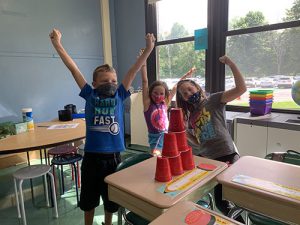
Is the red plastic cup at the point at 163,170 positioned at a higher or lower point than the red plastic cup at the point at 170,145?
lower

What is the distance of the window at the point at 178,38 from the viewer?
337cm

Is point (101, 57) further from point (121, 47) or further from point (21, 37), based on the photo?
point (21, 37)

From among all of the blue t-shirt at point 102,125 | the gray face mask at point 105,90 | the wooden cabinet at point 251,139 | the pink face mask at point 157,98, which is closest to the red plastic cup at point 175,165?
the blue t-shirt at point 102,125

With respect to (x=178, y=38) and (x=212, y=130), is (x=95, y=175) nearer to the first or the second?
(x=212, y=130)

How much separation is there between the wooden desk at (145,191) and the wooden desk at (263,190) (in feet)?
0.29

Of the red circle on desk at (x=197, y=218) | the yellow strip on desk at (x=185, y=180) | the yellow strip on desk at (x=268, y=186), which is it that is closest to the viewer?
the red circle on desk at (x=197, y=218)

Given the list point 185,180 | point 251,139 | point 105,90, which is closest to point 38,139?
point 105,90

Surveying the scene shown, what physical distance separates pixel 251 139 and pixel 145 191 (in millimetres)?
1703

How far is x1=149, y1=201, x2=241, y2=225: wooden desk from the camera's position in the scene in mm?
768

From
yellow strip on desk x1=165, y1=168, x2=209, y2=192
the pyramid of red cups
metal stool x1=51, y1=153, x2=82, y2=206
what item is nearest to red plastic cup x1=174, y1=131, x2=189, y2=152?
the pyramid of red cups

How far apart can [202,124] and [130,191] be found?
825 millimetres

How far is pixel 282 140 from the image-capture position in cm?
214

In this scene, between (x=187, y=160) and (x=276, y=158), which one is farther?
(x=276, y=158)

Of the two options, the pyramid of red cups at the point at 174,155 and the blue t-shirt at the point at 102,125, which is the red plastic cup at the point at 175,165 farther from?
the blue t-shirt at the point at 102,125
